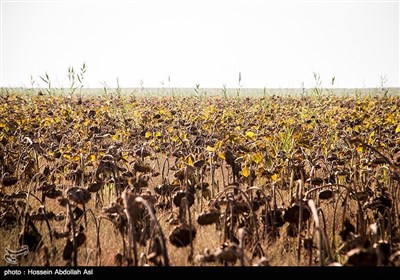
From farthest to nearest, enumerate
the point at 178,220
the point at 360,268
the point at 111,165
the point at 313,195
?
the point at 313,195
the point at 111,165
the point at 178,220
the point at 360,268

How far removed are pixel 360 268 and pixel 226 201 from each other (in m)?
1.03

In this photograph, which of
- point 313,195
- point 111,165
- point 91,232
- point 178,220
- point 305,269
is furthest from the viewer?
point 313,195

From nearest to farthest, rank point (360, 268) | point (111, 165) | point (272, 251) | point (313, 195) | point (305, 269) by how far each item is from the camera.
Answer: point (360, 268) → point (305, 269) → point (272, 251) → point (111, 165) → point (313, 195)

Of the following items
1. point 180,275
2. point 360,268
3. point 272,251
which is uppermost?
point 360,268

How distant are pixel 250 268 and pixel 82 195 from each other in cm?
154

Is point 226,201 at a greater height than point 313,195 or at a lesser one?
greater

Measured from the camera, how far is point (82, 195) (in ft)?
8.90

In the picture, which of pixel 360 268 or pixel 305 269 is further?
pixel 305 269

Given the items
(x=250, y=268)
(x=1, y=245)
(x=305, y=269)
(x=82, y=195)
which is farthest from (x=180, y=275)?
(x=1, y=245)

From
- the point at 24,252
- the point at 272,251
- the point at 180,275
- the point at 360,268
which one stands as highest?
the point at 360,268

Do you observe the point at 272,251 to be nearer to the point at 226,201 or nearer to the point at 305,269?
the point at 226,201

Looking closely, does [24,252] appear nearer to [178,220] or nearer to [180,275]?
[178,220]

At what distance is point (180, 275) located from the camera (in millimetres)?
1936

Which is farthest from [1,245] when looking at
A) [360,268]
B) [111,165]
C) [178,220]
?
[360,268]
